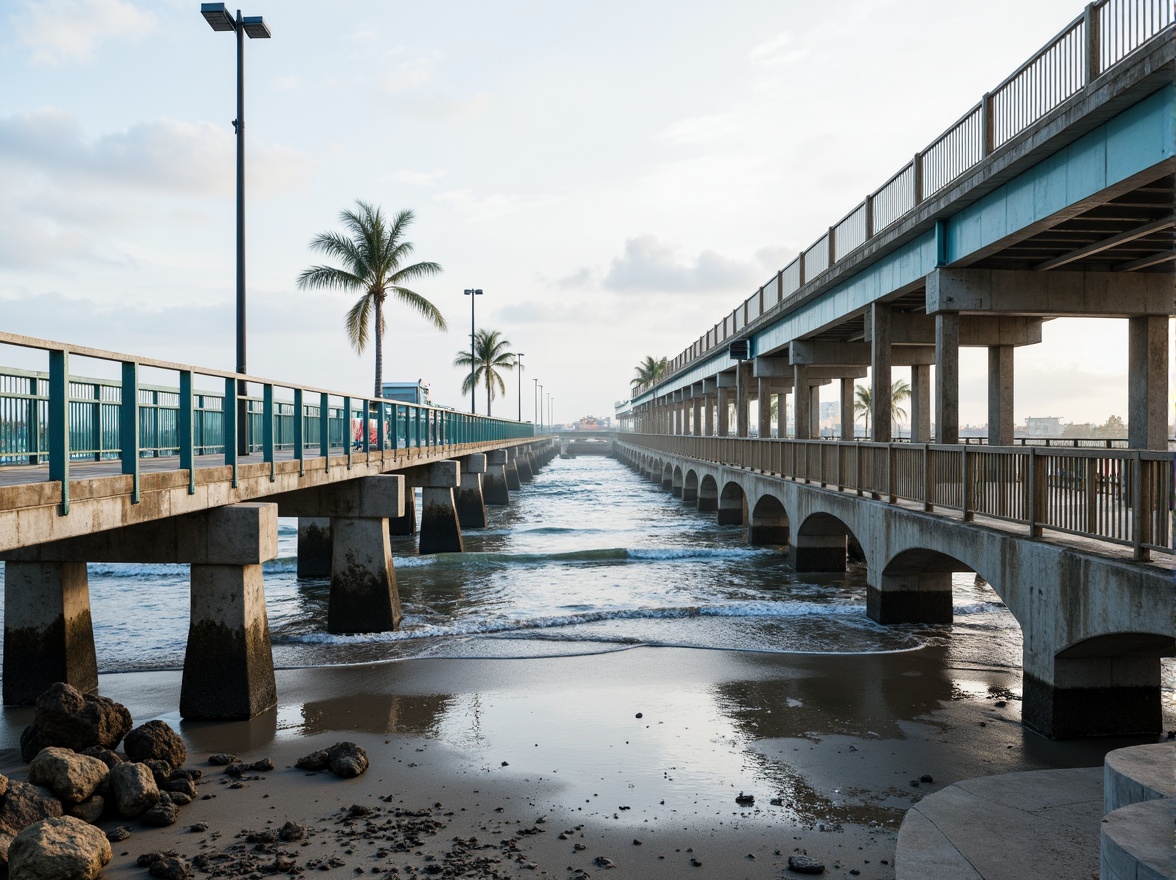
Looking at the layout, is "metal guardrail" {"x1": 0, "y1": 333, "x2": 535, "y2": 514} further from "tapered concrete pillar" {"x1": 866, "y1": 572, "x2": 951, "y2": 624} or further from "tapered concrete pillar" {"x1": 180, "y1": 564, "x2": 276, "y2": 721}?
"tapered concrete pillar" {"x1": 866, "y1": 572, "x2": 951, "y2": 624}

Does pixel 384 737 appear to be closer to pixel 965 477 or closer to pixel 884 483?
pixel 965 477

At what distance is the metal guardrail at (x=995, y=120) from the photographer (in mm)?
10141

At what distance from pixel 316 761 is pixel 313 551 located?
1455cm

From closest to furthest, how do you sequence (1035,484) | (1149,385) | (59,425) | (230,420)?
(59,425)
(1035,484)
(230,420)
(1149,385)

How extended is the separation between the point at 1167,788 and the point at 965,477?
6.94m

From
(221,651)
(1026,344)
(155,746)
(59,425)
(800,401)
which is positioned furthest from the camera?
(800,401)

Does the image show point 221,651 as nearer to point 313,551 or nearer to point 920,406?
point 313,551

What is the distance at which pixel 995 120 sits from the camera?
43.1ft

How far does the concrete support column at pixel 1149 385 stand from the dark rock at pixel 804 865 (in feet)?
41.7

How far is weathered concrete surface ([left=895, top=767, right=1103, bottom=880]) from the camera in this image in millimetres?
5410

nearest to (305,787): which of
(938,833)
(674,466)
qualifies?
(938,833)

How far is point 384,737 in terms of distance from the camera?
934cm

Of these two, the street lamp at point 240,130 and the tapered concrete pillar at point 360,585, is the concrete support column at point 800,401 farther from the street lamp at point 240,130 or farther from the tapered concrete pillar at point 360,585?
the street lamp at point 240,130

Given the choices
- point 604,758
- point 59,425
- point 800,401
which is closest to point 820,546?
point 800,401
